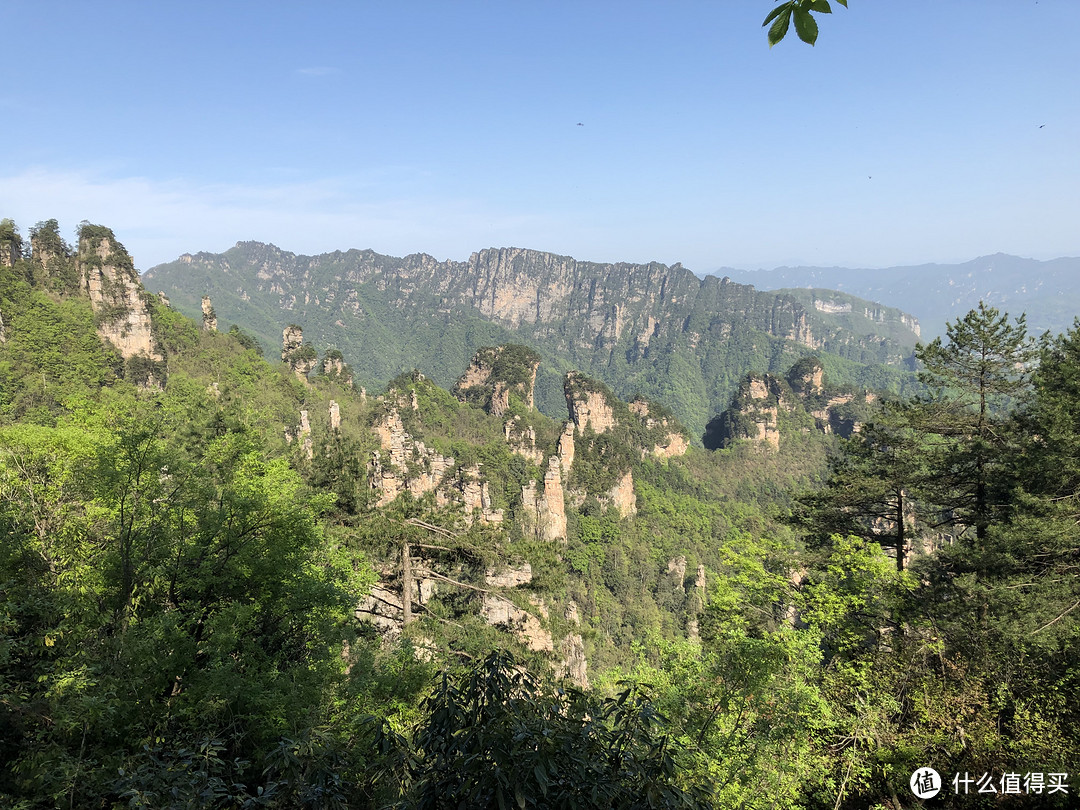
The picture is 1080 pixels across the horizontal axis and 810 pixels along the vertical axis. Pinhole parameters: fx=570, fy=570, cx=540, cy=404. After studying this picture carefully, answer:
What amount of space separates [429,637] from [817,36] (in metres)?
18.2

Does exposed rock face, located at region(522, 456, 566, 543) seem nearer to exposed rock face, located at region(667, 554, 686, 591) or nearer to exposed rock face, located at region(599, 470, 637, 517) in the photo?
exposed rock face, located at region(599, 470, 637, 517)

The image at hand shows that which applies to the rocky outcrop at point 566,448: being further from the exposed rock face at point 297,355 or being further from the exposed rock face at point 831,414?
the exposed rock face at point 831,414

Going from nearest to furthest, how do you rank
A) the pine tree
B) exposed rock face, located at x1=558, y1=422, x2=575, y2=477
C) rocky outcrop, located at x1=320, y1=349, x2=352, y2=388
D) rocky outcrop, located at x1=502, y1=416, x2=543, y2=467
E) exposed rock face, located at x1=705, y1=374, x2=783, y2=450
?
the pine tree, exposed rock face, located at x1=558, y1=422, x2=575, y2=477, rocky outcrop, located at x1=502, y1=416, x2=543, y2=467, rocky outcrop, located at x1=320, y1=349, x2=352, y2=388, exposed rock face, located at x1=705, y1=374, x2=783, y2=450

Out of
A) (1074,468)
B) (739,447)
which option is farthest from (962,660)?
(739,447)

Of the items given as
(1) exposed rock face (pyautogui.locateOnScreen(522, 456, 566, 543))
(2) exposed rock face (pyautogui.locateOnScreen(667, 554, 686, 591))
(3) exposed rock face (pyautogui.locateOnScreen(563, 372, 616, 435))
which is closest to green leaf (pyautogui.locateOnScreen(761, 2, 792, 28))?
(1) exposed rock face (pyautogui.locateOnScreen(522, 456, 566, 543))

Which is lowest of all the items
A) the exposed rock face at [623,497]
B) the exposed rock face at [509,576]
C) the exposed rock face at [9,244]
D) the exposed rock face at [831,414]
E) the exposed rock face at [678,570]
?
the exposed rock face at [678,570]

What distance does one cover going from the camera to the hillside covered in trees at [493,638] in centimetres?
427

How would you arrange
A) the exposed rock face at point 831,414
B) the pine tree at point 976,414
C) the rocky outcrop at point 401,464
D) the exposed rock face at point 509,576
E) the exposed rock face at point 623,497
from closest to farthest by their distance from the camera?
the pine tree at point 976,414 → the exposed rock face at point 509,576 → the rocky outcrop at point 401,464 → the exposed rock face at point 623,497 → the exposed rock face at point 831,414

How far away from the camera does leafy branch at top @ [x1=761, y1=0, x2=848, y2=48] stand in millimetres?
2729

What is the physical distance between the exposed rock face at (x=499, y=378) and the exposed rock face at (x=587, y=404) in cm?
758

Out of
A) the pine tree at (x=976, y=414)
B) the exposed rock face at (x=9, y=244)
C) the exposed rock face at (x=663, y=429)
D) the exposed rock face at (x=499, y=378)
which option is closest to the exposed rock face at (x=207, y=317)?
the exposed rock face at (x=9, y=244)

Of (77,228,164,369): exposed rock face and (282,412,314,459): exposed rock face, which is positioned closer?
(282,412,314,459): exposed rock face

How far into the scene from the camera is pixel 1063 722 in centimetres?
1132

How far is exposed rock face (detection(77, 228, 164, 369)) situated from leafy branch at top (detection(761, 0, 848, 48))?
67.5 metres
